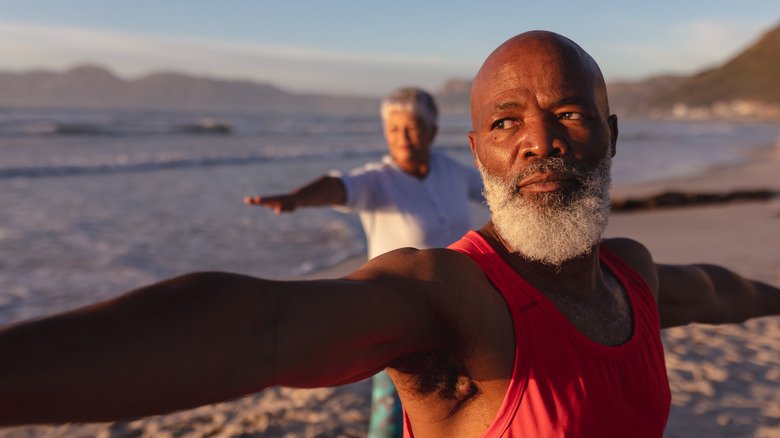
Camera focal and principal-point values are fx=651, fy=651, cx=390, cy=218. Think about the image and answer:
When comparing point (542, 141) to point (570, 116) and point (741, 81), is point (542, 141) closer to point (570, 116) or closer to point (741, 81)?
point (570, 116)

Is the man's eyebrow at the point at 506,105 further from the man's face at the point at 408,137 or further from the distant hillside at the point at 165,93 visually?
the distant hillside at the point at 165,93

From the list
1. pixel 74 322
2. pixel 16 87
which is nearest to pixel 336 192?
pixel 74 322

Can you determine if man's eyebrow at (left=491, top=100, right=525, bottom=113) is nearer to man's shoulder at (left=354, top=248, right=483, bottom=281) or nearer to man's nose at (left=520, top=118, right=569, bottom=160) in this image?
man's nose at (left=520, top=118, right=569, bottom=160)

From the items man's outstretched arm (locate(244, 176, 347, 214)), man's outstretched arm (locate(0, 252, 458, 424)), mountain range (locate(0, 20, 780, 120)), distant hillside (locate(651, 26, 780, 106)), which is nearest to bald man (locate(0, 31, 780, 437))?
man's outstretched arm (locate(0, 252, 458, 424))

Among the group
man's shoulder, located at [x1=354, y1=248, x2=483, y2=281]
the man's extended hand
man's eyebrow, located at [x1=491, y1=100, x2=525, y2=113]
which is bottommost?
the man's extended hand

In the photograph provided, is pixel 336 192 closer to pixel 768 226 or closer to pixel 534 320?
pixel 534 320

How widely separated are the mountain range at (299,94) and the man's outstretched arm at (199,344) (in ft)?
357

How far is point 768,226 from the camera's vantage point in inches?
476

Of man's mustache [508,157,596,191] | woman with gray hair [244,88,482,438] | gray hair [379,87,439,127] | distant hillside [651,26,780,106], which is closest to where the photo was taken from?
man's mustache [508,157,596,191]

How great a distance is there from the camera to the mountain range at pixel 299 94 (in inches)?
4611

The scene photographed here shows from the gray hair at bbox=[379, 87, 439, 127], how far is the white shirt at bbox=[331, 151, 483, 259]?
12.7 inches

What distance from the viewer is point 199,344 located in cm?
106

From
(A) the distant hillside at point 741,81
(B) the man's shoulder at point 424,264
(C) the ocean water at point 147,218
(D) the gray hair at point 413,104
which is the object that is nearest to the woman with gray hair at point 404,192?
(D) the gray hair at point 413,104

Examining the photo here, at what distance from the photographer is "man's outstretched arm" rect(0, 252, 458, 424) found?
0.92m
